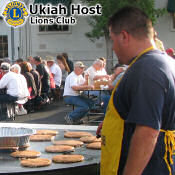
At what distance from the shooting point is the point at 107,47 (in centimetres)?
2250

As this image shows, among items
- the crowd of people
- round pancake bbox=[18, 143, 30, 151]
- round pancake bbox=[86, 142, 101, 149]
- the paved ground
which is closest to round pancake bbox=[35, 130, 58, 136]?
round pancake bbox=[18, 143, 30, 151]

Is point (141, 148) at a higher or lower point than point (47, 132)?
higher

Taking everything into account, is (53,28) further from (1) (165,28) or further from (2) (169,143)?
(2) (169,143)

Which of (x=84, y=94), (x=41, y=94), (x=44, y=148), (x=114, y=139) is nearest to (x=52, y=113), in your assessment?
(x=41, y=94)

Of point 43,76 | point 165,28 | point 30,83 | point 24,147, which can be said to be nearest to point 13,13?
point 43,76

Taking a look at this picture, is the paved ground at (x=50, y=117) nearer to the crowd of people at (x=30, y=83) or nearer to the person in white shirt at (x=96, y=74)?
the crowd of people at (x=30, y=83)

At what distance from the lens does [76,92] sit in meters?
9.08

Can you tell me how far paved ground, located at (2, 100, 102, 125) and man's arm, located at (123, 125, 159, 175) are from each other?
7.58 m

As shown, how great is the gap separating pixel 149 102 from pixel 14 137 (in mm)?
1438

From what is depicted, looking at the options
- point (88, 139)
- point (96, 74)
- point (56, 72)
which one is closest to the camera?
point (88, 139)

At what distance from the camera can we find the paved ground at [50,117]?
9652 millimetres

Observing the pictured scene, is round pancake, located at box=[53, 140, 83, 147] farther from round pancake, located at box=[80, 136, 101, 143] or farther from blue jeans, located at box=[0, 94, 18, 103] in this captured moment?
blue jeans, located at box=[0, 94, 18, 103]

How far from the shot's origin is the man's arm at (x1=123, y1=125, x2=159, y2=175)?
186 centimetres

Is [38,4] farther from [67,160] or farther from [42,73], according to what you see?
[67,160]
